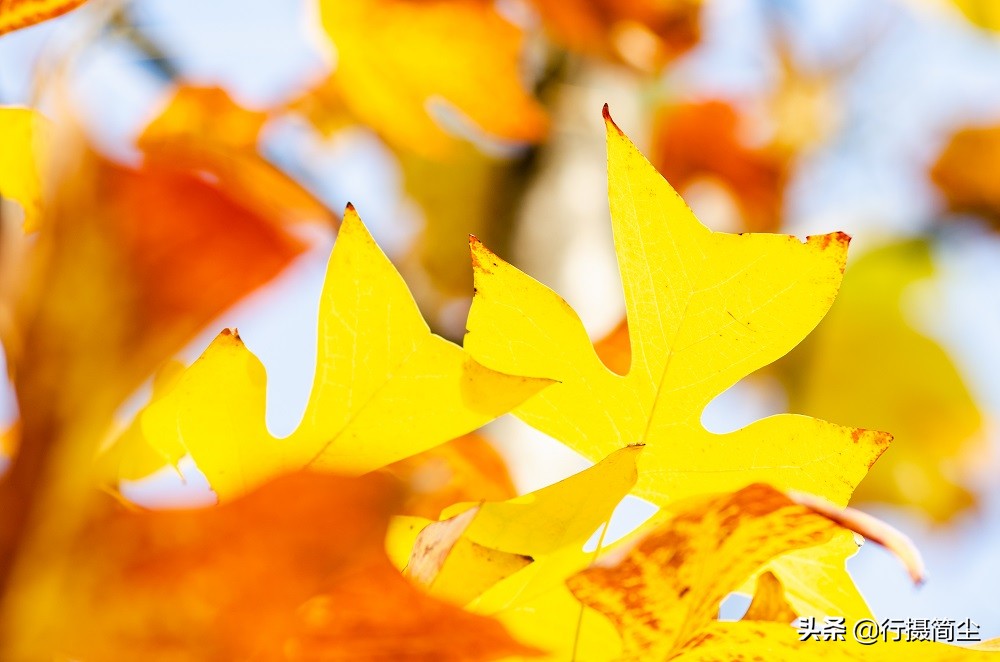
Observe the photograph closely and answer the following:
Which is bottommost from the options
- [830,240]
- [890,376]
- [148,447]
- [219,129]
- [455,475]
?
[890,376]

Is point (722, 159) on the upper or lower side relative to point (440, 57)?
lower

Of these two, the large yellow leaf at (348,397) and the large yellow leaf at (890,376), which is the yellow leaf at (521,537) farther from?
the large yellow leaf at (890,376)

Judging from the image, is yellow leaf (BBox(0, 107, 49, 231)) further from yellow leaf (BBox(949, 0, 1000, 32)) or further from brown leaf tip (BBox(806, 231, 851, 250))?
yellow leaf (BBox(949, 0, 1000, 32))

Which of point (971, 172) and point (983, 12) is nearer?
point (983, 12)

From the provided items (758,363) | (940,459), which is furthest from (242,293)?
(940,459)

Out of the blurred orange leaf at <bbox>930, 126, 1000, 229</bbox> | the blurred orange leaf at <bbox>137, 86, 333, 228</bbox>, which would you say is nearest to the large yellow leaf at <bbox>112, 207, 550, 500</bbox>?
the blurred orange leaf at <bbox>137, 86, 333, 228</bbox>

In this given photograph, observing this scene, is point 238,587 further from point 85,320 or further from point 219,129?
point 219,129

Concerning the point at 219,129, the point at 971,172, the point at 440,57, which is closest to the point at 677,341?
the point at 440,57

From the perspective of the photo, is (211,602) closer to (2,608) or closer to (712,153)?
(2,608)
